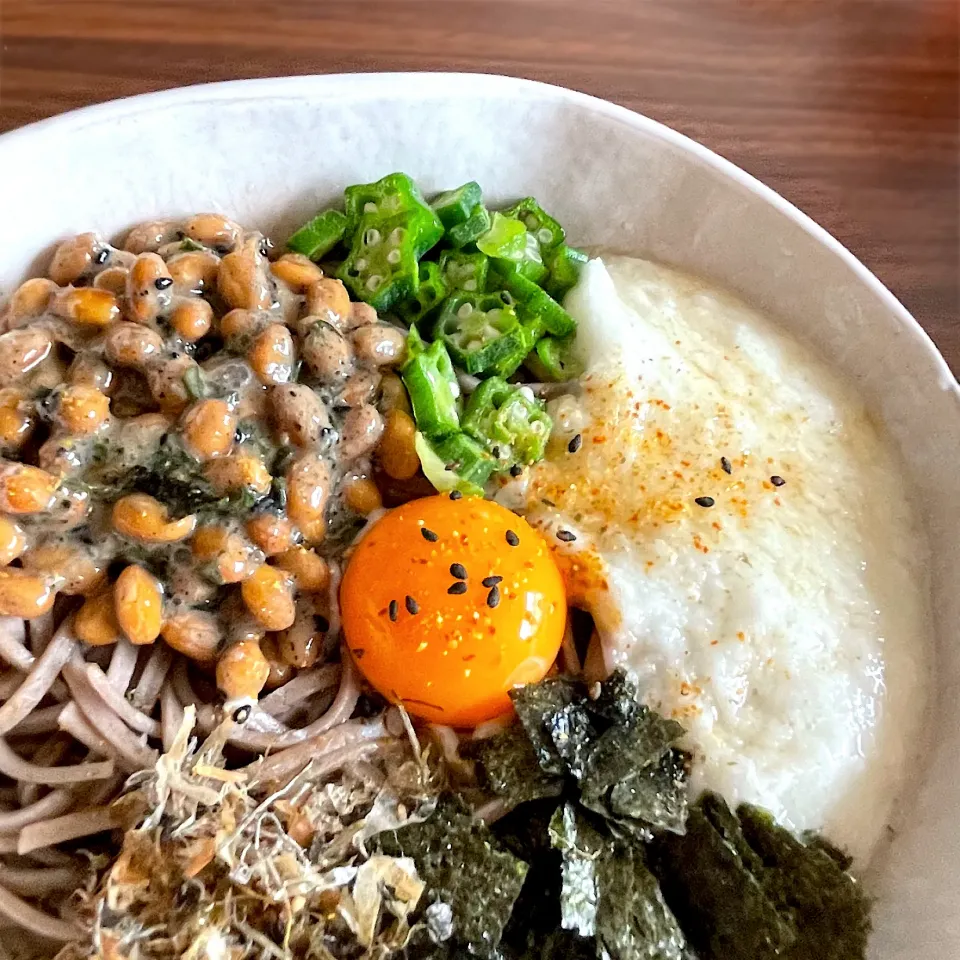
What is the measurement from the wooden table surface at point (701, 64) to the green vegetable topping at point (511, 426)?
135 centimetres

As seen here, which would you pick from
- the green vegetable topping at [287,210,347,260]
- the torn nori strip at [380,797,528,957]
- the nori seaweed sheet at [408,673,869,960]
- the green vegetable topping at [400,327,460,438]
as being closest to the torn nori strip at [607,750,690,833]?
the nori seaweed sheet at [408,673,869,960]

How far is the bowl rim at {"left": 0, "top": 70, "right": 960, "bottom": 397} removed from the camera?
2.11 metres

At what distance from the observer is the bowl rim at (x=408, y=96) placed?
211 cm

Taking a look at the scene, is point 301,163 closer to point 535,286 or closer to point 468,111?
point 468,111

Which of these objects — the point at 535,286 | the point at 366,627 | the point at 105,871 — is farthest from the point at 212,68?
the point at 105,871

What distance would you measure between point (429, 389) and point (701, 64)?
6.31ft

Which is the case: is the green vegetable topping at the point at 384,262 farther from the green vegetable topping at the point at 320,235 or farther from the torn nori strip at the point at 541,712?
the torn nori strip at the point at 541,712

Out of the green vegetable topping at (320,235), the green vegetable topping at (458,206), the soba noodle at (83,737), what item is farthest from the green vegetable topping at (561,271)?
the soba noodle at (83,737)

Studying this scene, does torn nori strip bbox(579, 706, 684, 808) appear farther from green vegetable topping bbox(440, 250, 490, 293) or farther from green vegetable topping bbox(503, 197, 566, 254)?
green vegetable topping bbox(503, 197, 566, 254)

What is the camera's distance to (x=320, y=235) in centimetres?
238

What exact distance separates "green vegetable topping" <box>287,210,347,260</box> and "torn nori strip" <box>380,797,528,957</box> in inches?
58.6

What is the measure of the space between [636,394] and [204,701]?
1.30 m

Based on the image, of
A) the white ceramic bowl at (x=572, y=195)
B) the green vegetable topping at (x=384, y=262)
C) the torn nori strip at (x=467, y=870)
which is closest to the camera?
the torn nori strip at (x=467, y=870)

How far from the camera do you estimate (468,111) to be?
7.92 feet
